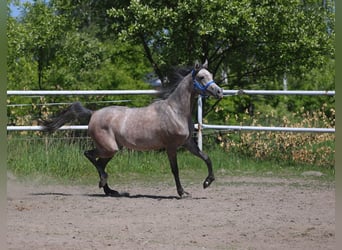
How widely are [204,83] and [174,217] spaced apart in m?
2.24

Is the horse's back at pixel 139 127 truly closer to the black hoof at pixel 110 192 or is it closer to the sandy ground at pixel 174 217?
the black hoof at pixel 110 192

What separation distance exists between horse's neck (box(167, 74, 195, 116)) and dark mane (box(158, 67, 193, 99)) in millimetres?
144

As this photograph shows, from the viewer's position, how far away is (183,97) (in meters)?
8.73

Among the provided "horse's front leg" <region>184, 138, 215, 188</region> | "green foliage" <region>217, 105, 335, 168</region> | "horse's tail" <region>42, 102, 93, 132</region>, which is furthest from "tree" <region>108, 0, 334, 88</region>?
"horse's front leg" <region>184, 138, 215, 188</region>

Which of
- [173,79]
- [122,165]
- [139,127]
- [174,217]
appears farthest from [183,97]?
[122,165]

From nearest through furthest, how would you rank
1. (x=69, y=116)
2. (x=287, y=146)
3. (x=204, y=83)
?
1. (x=204, y=83)
2. (x=69, y=116)
3. (x=287, y=146)

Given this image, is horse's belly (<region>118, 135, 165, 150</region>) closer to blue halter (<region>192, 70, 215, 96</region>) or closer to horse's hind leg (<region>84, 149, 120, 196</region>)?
horse's hind leg (<region>84, 149, 120, 196</region>)

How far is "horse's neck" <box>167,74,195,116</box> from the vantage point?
870 centimetres

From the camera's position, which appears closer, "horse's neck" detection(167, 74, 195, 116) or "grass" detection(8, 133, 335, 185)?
"horse's neck" detection(167, 74, 195, 116)

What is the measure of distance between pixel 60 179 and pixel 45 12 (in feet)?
21.1

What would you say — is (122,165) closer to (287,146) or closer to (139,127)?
(139,127)

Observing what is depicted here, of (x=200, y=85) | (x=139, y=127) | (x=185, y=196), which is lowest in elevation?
(x=185, y=196)

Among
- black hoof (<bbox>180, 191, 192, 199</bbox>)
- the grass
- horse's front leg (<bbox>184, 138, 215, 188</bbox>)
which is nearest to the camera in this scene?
black hoof (<bbox>180, 191, 192, 199</bbox>)

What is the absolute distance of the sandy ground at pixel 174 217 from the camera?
18.3 feet
